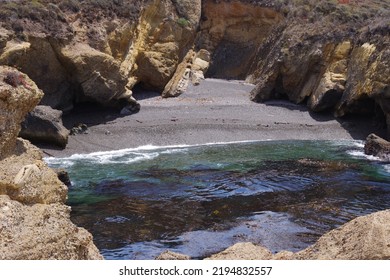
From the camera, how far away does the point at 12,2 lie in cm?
3062

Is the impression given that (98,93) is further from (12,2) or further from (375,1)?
(375,1)

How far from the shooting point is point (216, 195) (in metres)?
18.3

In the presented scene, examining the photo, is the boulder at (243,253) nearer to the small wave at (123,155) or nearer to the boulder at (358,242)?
the boulder at (358,242)

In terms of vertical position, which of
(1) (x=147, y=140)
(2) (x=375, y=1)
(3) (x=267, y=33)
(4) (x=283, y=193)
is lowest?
(1) (x=147, y=140)

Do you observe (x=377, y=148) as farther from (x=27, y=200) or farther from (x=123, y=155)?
(x=27, y=200)

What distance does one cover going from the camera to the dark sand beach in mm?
28688

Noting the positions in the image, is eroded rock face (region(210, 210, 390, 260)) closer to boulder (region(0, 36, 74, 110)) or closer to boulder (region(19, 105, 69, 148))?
boulder (region(19, 105, 69, 148))

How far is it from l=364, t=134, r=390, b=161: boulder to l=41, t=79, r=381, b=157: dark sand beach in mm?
4909

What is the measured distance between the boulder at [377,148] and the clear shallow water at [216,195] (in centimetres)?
56

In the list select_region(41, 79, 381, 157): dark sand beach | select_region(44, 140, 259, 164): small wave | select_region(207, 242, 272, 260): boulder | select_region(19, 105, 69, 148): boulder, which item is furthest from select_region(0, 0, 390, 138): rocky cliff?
select_region(207, 242, 272, 260): boulder

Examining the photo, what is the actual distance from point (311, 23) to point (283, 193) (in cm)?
2339

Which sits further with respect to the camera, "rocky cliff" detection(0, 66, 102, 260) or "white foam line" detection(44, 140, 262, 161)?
"white foam line" detection(44, 140, 262, 161)

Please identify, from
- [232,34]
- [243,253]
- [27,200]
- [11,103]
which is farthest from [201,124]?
[243,253]
